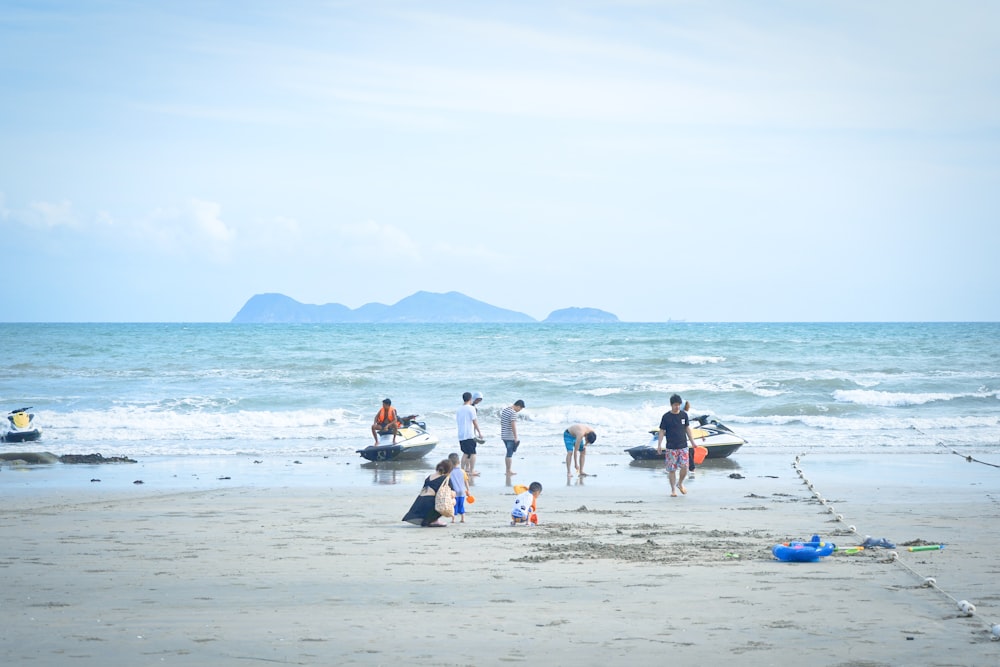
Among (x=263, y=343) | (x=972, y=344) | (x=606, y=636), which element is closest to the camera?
(x=606, y=636)

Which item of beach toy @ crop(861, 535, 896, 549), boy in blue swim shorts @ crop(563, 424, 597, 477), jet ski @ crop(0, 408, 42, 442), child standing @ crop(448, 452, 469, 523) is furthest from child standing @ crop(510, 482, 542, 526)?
jet ski @ crop(0, 408, 42, 442)

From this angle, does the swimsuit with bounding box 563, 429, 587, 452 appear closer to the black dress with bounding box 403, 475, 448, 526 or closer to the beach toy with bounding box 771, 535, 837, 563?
the black dress with bounding box 403, 475, 448, 526

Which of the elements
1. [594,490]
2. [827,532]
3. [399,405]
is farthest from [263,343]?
[827,532]

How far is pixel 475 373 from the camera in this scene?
47406 millimetres

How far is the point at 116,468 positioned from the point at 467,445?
6.98 m

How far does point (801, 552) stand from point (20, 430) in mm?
21792

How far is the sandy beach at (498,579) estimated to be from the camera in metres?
6.97

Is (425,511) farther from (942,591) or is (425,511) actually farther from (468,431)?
(942,591)

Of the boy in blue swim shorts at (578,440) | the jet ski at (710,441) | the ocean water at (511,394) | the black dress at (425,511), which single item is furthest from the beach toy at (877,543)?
the ocean water at (511,394)

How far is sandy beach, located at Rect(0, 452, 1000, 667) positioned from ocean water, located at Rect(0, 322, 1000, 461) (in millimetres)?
8397

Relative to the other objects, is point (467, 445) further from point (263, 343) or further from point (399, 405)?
point (263, 343)

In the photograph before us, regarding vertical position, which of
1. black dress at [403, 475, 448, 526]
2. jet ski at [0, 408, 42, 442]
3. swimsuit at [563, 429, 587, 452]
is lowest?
jet ski at [0, 408, 42, 442]

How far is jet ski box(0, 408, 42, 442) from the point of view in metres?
25.7

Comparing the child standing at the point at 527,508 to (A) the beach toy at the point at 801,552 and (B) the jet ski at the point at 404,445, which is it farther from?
(B) the jet ski at the point at 404,445
